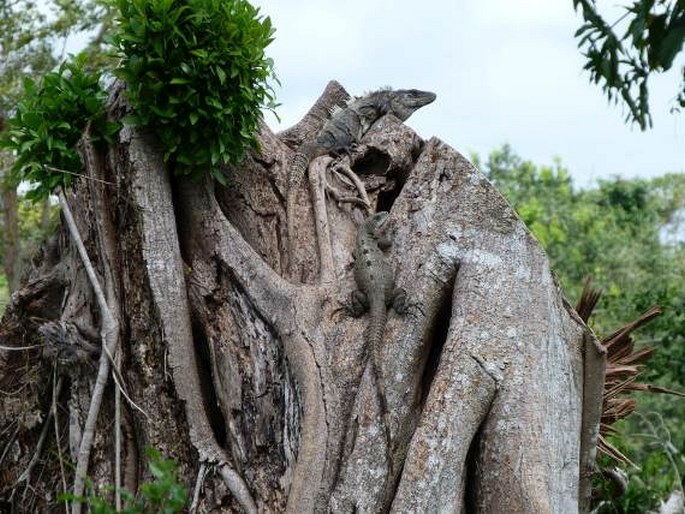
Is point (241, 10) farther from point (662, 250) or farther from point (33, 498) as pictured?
point (662, 250)

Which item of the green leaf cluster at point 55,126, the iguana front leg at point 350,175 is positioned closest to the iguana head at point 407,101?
the iguana front leg at point 350,175

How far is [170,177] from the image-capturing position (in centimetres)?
561

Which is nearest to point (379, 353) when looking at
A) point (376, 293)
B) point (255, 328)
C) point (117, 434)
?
point (376, 293)

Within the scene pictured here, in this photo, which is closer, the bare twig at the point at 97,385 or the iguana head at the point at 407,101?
the bare twig at the point at 97,385

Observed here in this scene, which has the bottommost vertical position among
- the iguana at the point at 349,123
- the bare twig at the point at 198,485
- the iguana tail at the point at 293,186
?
the bare twig at the point at 198,485

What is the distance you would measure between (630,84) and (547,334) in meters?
1.58

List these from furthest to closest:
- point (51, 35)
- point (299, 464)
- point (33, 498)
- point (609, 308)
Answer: point (51, 35)
point (609, 308)
point (33, 498)
point (299, 464)

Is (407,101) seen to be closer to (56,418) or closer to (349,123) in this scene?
(349,123)

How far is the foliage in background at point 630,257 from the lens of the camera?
9188 millimetres

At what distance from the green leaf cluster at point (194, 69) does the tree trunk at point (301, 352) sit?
27 cm

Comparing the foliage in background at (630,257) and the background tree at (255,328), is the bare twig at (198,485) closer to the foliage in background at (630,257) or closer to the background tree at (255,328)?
the background tree at (255,328)

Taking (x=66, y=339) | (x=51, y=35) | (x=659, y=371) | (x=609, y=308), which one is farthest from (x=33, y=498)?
(x=51, y=35)

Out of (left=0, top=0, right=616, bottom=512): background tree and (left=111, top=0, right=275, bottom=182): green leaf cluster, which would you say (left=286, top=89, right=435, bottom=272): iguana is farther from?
(left=111, top=0, right=275, bottom=182): green leaf cluster

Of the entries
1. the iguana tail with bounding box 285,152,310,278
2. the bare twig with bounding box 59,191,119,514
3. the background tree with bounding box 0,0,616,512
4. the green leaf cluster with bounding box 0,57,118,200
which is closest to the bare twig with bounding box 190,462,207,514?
the background tree with bounding box 0,0,616,512
